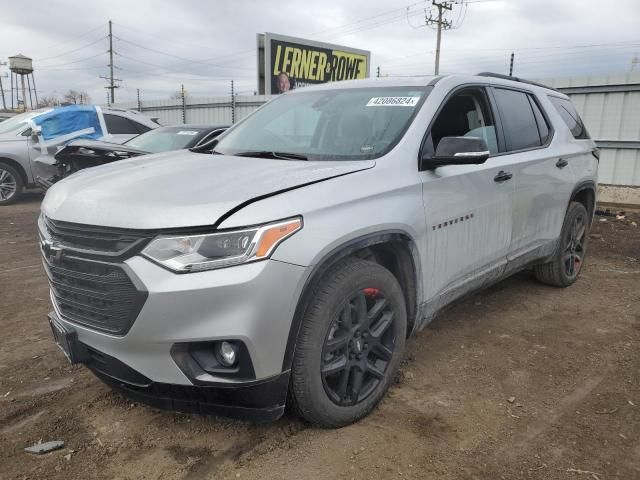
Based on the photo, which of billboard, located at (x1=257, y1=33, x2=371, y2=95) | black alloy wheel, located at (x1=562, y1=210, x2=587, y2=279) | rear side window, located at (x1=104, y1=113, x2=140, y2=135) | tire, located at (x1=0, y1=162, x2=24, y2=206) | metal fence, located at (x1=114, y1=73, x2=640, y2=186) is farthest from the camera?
billboard, located at (x1=257, y1=33, x2=371, y2=95)

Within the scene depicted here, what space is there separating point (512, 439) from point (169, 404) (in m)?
1.66

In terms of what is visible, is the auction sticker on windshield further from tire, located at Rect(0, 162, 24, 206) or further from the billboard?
the billboard

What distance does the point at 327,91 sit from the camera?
3.72 meters

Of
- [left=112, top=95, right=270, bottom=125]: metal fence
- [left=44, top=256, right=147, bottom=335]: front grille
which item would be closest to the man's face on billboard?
[left=112, top=95, right=270, bottom=125]: metal fence

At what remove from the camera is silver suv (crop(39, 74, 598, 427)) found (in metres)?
2.12

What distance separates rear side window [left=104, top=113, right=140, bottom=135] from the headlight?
8.75 meters

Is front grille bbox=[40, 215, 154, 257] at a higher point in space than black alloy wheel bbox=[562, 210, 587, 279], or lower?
higher

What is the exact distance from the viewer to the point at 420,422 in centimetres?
272

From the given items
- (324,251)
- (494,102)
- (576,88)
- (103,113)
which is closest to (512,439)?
(324,251)

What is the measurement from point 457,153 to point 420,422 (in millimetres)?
1452

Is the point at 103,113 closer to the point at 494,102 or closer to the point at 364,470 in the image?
the point at 494,102

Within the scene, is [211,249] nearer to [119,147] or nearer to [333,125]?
[333,125]

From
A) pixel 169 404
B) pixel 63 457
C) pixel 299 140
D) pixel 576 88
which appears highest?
pixel 576 88

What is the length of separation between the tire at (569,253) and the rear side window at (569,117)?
2.23 feet
